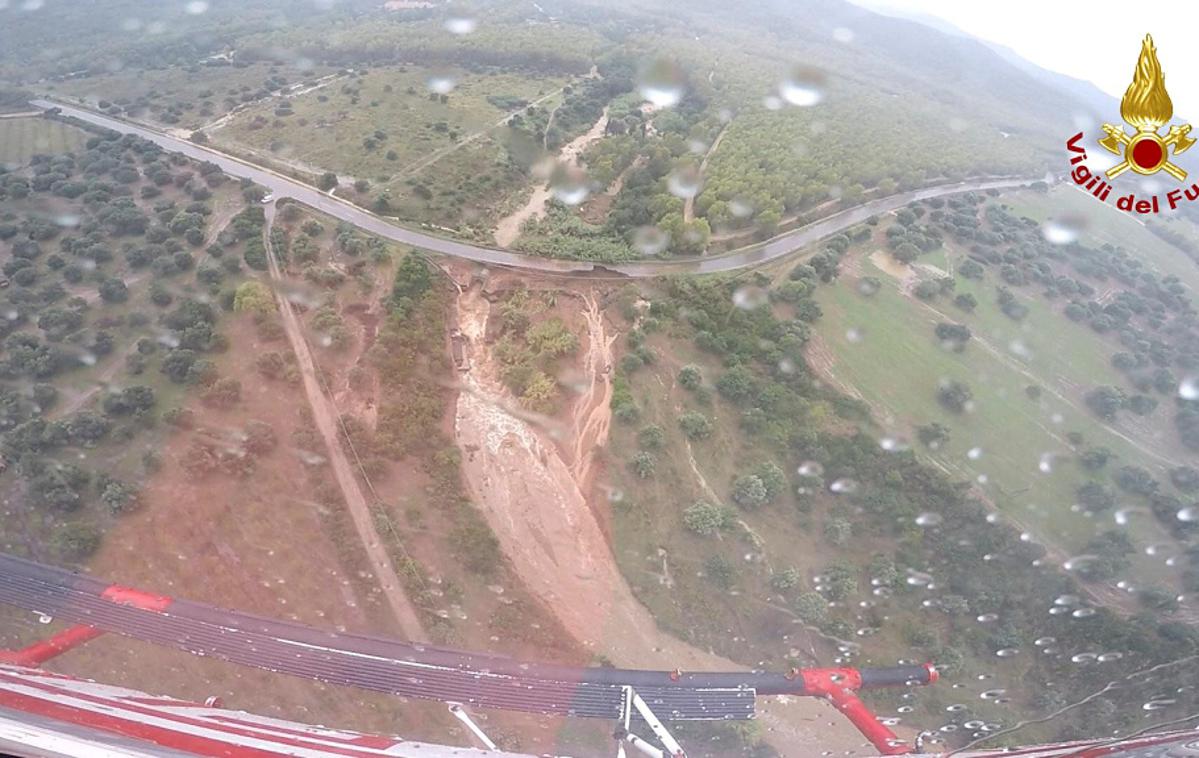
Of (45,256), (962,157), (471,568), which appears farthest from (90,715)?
(962,157)

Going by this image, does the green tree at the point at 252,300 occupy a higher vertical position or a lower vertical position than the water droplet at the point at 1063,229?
lower

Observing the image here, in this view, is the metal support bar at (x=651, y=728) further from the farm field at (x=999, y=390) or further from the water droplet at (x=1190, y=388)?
the water droplet at (x=1190, y=388)

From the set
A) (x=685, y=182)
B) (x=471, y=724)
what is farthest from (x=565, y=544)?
(x=685, y=182)

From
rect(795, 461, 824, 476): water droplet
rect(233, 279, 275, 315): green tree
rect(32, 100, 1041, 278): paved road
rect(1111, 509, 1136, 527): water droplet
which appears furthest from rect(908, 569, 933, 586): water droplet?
rect(233, 279, 275, 315): green tree

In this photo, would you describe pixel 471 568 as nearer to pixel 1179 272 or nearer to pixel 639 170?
pixel 639 170

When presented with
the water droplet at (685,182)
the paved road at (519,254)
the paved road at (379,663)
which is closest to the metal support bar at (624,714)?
the paved road at (379,663)

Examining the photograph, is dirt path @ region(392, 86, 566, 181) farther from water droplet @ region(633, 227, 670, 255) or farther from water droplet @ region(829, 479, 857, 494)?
water droplet @ region(829, 479, 857, 494)
